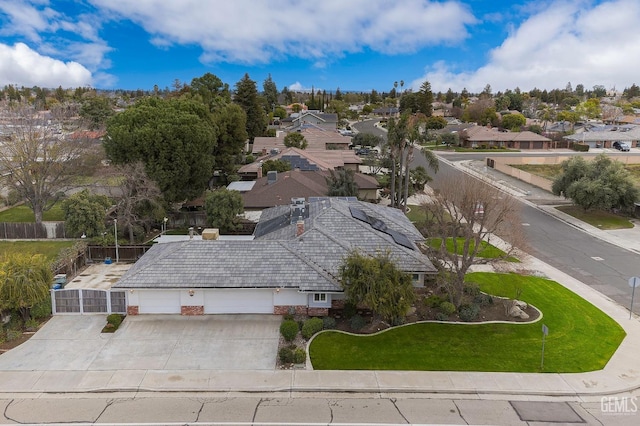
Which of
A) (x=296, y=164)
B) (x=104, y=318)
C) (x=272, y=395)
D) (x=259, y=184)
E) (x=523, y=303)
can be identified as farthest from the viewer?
(x=296, y=164)

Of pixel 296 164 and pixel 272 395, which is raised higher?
pixel 296 164

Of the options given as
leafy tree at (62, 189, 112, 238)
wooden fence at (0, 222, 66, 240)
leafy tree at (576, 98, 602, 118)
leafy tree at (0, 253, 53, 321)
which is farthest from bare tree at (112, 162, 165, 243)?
leafy tree at (576, 98, 602, 118)

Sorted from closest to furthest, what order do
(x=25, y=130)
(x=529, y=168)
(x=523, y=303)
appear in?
1. (x=523, y=303)
2. (x=25, y=130)
3. (x=529, y=168)

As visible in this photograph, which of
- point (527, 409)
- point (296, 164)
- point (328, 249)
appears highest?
point (296, 164)

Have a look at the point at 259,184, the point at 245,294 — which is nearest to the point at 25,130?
the point at 259,184

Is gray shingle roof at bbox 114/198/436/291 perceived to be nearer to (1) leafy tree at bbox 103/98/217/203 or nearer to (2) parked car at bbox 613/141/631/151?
(1) leafy tree at bbox 103/98/217/203

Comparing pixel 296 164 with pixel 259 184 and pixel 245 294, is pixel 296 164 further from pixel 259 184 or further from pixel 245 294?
pixel 245 294

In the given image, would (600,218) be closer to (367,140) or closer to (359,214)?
(359,214)

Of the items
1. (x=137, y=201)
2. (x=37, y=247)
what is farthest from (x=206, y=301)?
(x=37, y=247)
